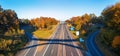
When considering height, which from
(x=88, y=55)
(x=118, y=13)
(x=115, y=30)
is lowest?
(x=88, y=55)

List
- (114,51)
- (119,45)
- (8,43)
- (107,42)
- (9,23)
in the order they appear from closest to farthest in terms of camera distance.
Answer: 1. (119,45)
2. (114,51)
3. (8,43)
4. (107,42)
5. (9,23)

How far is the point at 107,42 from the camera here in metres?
78.1

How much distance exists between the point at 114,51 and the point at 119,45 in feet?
17.4

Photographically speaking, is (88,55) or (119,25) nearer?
(88,55)

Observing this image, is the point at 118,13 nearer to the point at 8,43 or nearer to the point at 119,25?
the point at 119,25

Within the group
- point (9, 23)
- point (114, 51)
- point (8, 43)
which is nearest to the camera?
point (114, 51)

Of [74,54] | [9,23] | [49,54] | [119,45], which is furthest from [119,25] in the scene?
[9,23]

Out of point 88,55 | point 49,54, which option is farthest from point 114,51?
point 49,54

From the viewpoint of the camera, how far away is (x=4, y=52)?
64.2 meters

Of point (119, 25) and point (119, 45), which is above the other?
point (119, 25)

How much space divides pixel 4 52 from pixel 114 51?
34668 mm

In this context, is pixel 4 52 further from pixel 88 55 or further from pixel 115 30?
pixel 115 30

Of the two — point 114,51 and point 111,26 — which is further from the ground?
point 111,26

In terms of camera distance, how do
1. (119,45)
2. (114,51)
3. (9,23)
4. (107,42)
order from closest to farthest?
1. (119,45)
2. (114,51)
3. (107,42)
4. (9,23)
